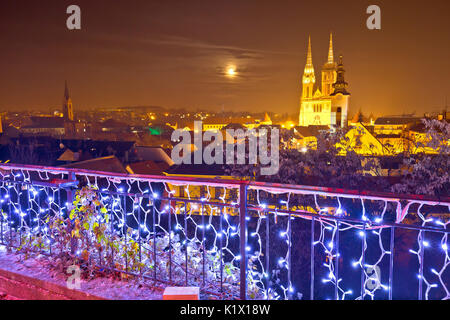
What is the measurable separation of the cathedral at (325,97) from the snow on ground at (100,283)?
7269 cm

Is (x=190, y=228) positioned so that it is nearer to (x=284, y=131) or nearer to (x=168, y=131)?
(x=284, y=131)

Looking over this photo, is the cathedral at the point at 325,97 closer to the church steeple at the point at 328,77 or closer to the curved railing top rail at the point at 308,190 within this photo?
the church steeple at the point at 328,77

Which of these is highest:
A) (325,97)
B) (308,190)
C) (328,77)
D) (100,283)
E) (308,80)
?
(328,77)

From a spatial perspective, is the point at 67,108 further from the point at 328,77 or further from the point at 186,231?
the point at 186,231

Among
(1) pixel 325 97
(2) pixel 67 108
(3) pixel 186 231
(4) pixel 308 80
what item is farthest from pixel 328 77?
(3) pixel 186 231

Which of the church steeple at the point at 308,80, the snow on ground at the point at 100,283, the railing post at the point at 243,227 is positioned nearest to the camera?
the railing post at the point at 243,227

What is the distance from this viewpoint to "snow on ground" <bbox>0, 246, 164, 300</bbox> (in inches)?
133

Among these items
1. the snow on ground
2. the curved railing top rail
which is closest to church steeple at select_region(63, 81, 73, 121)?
the snow on ground

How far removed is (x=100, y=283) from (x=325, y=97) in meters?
96.6

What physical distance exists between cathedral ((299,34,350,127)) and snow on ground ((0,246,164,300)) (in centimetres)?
7269

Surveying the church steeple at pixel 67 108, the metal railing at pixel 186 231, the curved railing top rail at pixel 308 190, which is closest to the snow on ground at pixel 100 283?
the metal railing at pixel 186 231

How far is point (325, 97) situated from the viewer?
94062 mm

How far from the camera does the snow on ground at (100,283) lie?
338 cm
